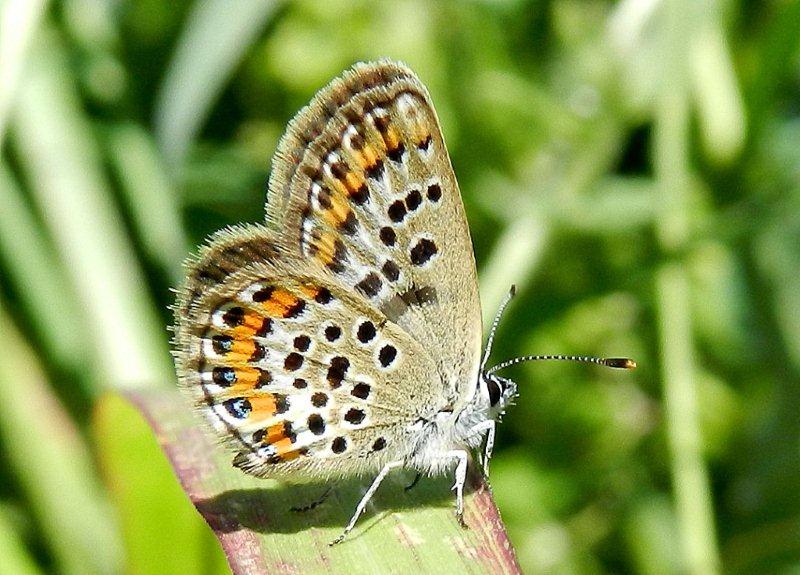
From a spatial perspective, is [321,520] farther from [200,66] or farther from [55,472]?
[200,66]

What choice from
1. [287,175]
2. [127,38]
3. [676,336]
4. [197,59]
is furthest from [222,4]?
[676,336]

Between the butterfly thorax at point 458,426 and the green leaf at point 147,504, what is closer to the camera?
the green leaf at point 147,504

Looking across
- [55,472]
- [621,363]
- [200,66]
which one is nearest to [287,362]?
[621,363]

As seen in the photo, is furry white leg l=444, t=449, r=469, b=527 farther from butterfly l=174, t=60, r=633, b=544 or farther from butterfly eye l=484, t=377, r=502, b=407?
butterfly eye l=484, t=377, r=502, b=407

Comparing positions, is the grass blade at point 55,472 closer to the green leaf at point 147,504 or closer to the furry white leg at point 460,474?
the green leaf at point 147,504

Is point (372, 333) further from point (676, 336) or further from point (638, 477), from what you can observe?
point (638, 477)

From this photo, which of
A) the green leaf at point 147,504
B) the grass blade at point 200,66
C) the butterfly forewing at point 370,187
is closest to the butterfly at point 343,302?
the butterfly forewing at point 370,187
